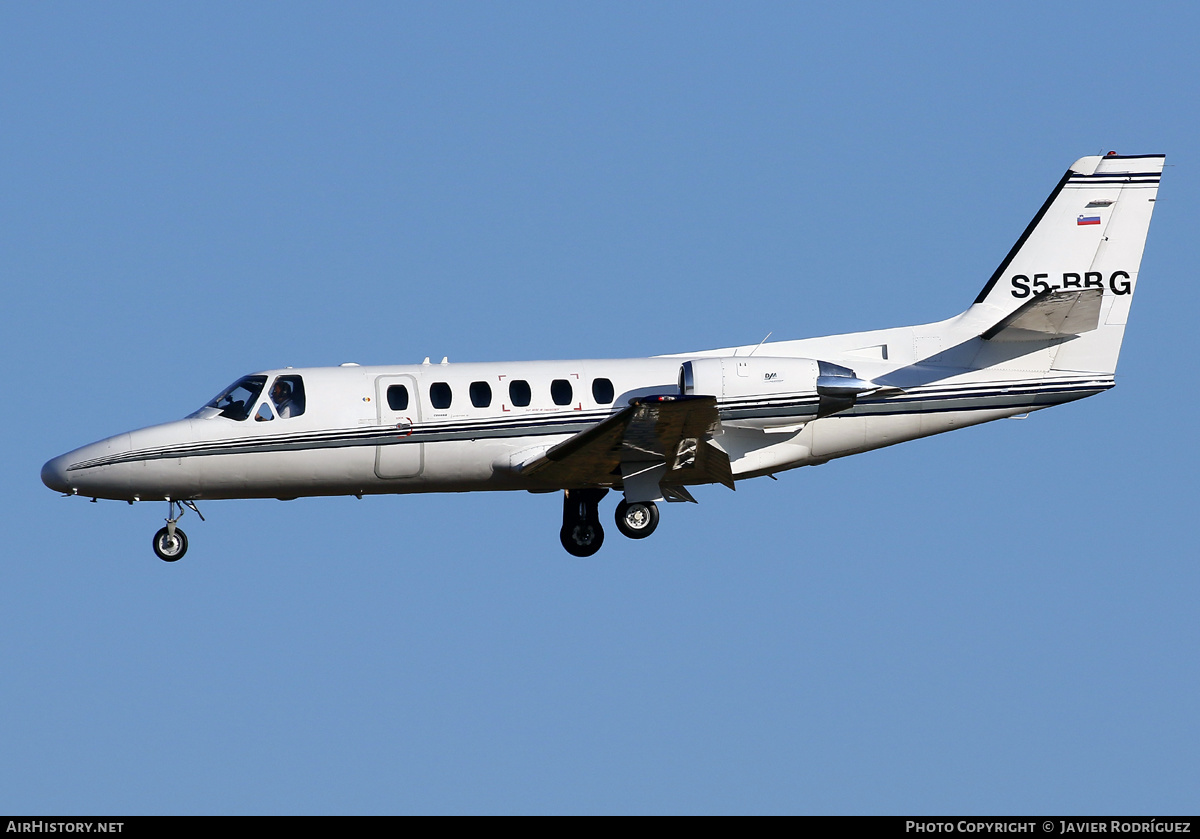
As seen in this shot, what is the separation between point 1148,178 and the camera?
86.2 ft

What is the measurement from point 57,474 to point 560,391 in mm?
8217

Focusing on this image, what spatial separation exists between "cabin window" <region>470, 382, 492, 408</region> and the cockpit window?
340 centimetres

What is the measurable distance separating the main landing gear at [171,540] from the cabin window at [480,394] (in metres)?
5.04

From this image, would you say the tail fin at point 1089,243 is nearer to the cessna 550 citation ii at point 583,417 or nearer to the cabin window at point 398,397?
the cessna 550 citation ii at point 583,417

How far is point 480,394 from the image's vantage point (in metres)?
24.4

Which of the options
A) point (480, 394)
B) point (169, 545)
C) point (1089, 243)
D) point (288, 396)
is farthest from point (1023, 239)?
point (169, 545)

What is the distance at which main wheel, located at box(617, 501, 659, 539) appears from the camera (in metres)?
24.8

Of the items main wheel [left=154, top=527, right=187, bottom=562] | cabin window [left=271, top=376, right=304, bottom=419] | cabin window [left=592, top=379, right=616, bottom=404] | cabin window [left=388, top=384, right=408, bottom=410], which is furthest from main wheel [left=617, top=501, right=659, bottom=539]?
main wheel [left=154, top=527, right=187, bottom=562]

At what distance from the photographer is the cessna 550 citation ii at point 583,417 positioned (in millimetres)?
23828

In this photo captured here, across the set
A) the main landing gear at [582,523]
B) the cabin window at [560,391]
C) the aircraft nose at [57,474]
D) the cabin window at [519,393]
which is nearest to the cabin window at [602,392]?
the cabin window at [560,391]

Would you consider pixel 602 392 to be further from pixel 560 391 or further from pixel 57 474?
pixel 57 474

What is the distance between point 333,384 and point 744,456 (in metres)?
6.73
